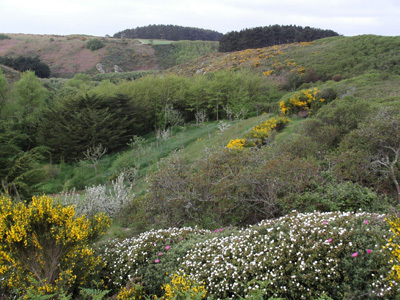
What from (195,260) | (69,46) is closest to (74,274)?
(195,260)

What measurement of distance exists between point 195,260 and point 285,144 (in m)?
5.57

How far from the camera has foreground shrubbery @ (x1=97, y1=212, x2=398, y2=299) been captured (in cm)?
346

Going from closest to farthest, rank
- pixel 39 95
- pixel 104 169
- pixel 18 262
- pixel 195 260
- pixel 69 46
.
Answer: pixel 18 262 → pixel 195 260 → pixel 104 169 → pixel 39 95 → pixel 69 46

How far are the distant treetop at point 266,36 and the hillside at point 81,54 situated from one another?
14.1 m

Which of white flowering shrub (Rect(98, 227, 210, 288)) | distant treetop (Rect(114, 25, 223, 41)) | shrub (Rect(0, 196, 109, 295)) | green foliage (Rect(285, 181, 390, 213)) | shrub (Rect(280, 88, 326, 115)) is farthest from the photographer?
distant treetop (Rect(114, 25, 223, 41))

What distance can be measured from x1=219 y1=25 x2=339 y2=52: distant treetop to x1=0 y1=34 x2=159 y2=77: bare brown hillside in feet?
68.6

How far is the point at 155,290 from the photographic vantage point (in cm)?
464

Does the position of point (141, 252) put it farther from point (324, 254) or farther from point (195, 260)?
point (324, 254)

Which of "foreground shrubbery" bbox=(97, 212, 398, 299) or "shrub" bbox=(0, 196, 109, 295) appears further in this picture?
"shrub" bbox=(0, 196, 109, 295)

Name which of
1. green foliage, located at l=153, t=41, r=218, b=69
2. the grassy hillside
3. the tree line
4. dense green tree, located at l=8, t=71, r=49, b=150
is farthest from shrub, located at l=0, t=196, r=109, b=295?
green foliage, located at l=153, t=41, r=218, b=69

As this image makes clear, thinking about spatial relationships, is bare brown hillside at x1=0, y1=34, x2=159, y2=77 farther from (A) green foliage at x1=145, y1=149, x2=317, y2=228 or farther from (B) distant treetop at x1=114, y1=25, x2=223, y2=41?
(A) green foliage at x1=145, y1=149, x2=317, y2=228

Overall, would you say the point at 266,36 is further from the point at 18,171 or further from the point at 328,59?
the point at 18,171

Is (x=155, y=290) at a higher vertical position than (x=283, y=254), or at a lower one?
lower

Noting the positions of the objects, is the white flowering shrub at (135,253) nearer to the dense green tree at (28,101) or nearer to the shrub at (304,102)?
the shrub at (304,102)
